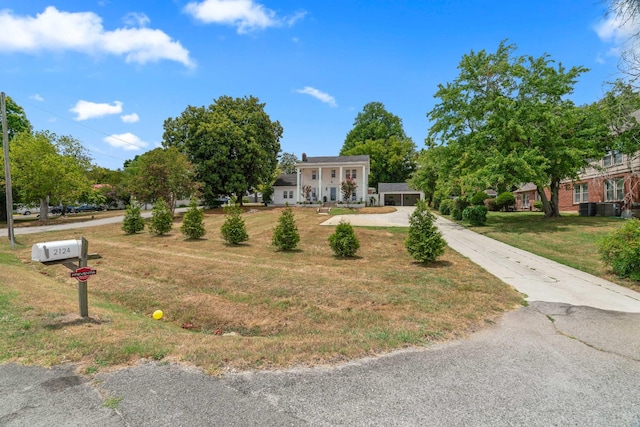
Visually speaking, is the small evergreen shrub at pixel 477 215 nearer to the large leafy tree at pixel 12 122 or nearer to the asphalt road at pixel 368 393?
the asphalt road at pixel 368 393

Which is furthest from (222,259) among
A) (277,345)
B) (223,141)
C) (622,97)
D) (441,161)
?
(223,141)

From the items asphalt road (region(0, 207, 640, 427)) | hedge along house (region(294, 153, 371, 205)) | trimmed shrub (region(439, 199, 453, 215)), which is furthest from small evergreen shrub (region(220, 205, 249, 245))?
hedge along house (region(294, 153, 371, 205))

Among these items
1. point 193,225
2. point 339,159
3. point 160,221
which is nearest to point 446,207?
point 339,159

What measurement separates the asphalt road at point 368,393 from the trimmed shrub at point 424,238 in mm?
5661

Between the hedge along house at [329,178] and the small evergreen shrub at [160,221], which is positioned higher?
the hedge along house at [329,178]

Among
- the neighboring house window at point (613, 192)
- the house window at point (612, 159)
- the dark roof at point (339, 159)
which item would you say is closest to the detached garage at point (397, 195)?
the dark roof at point (339, 159)

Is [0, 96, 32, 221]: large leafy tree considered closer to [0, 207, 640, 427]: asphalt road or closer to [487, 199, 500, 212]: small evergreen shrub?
[0, 207, 640, 427]: asphalt road

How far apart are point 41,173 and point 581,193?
43.1m

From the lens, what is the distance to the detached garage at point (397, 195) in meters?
48.6

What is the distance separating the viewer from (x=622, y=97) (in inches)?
309

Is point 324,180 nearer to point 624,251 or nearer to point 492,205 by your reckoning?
point 492,205

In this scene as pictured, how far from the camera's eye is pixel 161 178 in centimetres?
2619

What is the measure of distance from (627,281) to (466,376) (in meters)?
7.38

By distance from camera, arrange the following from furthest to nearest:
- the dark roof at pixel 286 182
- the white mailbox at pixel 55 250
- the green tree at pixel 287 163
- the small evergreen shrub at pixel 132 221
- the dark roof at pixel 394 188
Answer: the green tree at pixel 287 163
the dark roof at pixel 394 188
the dark roof at pixel 286 182
the small evergreen shrub at pixel 132 221
the white mailbox at pixel 55 250
